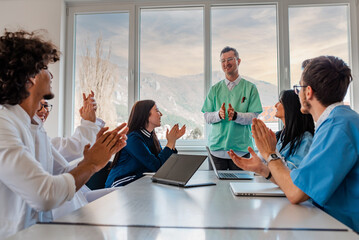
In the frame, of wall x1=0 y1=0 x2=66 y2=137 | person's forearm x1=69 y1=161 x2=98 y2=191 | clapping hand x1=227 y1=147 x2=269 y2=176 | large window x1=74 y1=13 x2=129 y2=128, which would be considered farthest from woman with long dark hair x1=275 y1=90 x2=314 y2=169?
wall x1=0 y1=0 x2=66 y2=137

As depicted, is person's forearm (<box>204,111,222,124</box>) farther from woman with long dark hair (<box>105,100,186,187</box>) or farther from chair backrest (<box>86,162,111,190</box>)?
chair backrest (<box>86,162,111,190</box>)

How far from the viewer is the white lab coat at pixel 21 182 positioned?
951 millimetres

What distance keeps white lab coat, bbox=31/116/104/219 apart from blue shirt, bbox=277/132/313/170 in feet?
3.99

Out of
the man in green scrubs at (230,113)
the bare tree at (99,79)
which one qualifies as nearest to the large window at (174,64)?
the bare tree at (99,79)

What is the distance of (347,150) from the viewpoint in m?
1.10

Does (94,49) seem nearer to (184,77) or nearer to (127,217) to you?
(184,77)

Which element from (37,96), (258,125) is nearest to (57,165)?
(37,96)

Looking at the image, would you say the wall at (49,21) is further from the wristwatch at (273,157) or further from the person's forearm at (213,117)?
the wristwatch at (273,157)

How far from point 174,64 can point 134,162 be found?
6.91ft

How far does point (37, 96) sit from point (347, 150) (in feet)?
4.06

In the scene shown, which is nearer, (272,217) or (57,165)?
(272,217)

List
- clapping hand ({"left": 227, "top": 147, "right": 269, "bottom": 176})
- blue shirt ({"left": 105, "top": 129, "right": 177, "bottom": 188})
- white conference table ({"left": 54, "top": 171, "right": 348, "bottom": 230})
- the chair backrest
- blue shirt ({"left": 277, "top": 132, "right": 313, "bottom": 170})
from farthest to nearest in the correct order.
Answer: the chair backrest, blue shirt ({"left": 105, "top": 129, "right": 177, "bottom": 188}), blue shirt ({"left": 277, "top": 132, "right": 313, "bottom": 170}), clapping hand ({"left": 227, "top": 147, "right": 269, "bottom": 176}), white conference table ({"left": 54, "top": 171, "right": 348, "bottom": 230})

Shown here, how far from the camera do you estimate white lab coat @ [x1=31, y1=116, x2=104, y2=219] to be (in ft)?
4.14

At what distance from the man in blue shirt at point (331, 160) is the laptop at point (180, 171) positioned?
380 millimetres
